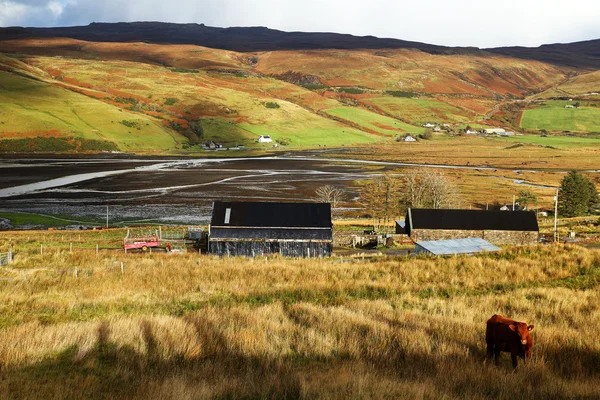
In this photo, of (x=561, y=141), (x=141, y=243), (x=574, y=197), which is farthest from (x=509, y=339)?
(x=561, y=141)

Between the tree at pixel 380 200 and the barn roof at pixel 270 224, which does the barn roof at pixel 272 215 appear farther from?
the tree at pixel 380 200

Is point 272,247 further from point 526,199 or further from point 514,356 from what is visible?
point 526,199

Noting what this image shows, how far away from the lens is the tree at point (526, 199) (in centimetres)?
7262

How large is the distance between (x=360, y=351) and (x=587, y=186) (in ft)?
238

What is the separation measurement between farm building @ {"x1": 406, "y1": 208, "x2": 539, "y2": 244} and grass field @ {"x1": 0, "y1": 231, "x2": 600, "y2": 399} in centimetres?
2507

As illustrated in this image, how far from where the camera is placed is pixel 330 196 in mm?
76812

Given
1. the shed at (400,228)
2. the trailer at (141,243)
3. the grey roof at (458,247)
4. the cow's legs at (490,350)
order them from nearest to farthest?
the cow's legs at (490,350), the grey roof at (458,247), the trailer at (141,243), the shed at (400,228)

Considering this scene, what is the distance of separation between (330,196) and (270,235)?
36222 millimetres

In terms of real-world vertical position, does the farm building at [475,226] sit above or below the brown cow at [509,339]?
below

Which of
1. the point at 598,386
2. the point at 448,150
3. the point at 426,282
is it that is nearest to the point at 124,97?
the point at 448,150

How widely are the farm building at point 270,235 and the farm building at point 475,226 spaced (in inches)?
417

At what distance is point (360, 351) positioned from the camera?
10.9m

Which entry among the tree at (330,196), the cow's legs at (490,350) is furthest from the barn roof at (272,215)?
the cow's legs at (490,350)

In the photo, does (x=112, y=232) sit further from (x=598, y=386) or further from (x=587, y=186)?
(x=587, y=186)
